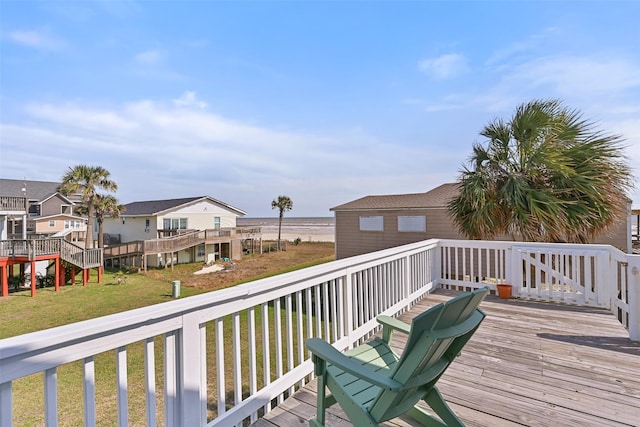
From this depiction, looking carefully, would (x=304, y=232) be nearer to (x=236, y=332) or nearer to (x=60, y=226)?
(x=60, y=226)

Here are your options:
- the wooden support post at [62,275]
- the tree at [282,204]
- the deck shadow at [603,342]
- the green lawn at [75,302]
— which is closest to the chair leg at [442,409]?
the deck shadow at [603,342]

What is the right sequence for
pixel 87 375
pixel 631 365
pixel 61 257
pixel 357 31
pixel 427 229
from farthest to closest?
pixel 61 257
pixel 427 229
pixel 357 31
pixel 631 365
pixel 87 375

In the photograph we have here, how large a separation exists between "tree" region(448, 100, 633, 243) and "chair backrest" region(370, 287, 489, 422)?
20.2 feet

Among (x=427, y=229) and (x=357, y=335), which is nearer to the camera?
(x=357, y=335)

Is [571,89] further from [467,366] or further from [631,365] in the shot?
[467,366]

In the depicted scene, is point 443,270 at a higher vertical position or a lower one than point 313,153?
lower

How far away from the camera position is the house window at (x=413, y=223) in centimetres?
1293

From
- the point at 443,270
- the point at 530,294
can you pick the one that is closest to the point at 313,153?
the point at 443,270

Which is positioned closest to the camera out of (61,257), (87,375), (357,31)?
(87,375)

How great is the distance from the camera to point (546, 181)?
6922mm

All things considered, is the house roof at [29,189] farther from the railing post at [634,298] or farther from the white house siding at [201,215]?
the railing post at [634,298]

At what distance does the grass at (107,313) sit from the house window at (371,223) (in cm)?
607

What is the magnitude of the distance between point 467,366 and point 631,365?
1.48 meters

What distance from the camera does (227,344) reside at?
7.70 meters
